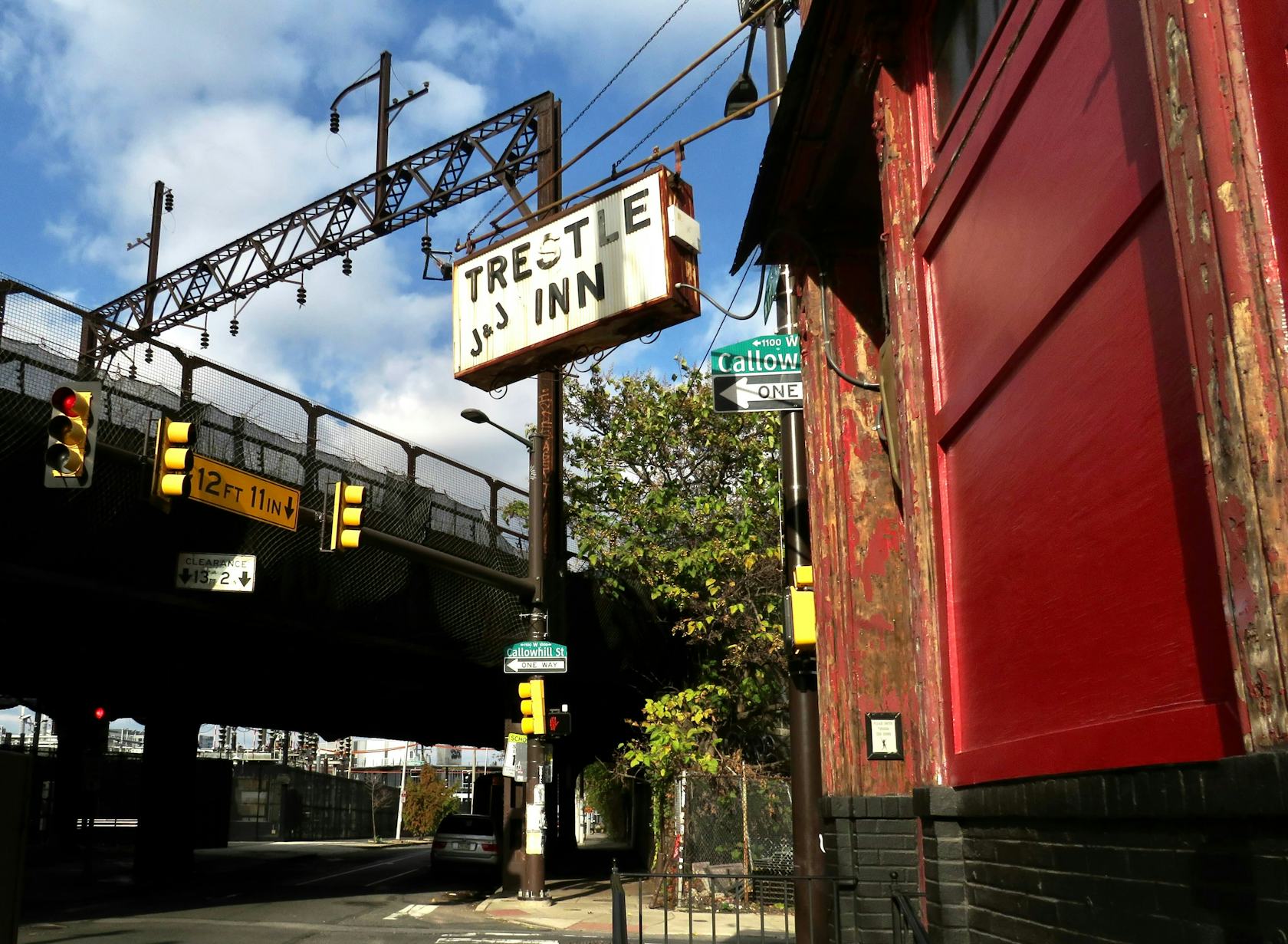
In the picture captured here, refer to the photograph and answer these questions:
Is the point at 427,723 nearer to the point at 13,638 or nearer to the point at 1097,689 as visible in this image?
the point at 13,638

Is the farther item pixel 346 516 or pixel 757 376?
pixel 346 516

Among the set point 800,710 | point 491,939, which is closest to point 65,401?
point 800,710

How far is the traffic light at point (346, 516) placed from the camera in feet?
48.0

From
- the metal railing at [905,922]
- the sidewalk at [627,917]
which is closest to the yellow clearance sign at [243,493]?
the sidewalk at [627,917]

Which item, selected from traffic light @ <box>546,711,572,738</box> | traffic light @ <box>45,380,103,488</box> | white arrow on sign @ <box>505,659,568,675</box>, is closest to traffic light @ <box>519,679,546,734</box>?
white arrow on sign @ <box>505,659,568,675</box>

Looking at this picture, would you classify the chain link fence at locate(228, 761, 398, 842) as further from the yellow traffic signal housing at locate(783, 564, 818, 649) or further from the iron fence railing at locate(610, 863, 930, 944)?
the yellow traffic signal housing at locate(783, 564, 818, 649)

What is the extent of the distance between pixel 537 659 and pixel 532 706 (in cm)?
80

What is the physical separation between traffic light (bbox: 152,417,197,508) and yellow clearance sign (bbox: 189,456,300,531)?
296mm

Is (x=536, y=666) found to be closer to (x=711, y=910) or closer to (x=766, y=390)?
(x=711, y=910)

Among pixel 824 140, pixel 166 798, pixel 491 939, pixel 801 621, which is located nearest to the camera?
pixel 824 140

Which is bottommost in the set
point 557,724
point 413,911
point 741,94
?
point 413,911

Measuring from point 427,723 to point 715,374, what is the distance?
33.9 meters

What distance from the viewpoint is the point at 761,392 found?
10180mm

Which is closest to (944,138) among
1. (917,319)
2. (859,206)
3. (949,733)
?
(917,319)
